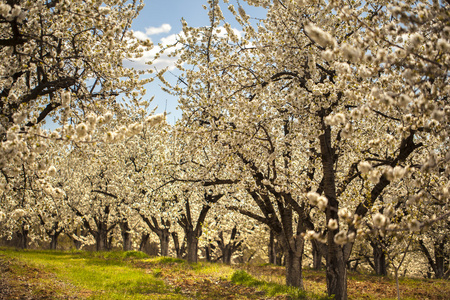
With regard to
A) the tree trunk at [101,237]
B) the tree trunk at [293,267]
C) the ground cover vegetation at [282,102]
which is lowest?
the tree trunk at [101,237]

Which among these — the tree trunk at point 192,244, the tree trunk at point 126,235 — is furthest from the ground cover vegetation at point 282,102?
the tree trunk at point 126,235

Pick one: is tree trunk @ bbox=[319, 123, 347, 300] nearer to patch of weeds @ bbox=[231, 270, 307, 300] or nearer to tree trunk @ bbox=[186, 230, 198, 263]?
patch of weeds @ bbox=[231, 270, 307, 300]

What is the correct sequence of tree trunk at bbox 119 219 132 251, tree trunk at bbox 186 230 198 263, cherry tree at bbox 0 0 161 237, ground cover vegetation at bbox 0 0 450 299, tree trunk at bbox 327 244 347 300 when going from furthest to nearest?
tree trunk at bbox 119 219 132 251 → tree trunk at bbox 186 230 198 263 → tree trunk at bbox 327 244 347 300 → cherry tree at bbox 0 0 161 237 → ground cover vegetation at bbox 0 0 450 299

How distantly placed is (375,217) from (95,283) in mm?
12044

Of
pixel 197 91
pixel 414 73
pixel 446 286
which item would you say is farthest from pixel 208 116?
pixel 446 286

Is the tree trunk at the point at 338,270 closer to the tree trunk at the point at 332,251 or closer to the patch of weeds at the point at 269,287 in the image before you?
the tree trunk at the point at 332,251

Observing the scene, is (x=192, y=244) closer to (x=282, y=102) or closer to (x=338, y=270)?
(x=338, y=270)

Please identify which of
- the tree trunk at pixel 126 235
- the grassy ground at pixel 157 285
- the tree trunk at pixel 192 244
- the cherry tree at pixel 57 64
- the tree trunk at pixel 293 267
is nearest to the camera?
the cherry tree at pixel 57 64

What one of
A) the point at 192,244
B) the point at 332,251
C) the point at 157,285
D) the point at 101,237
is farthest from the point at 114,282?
the point at 101,237

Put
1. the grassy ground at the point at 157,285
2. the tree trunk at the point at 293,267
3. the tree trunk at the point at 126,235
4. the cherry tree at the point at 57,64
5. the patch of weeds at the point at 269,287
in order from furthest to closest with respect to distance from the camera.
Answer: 1. the tree trunk at the point at 126,235
2. the tree trunk at the point at 293,267
3. the patch of weeds at the point at 269,287
4. the grassy ground at the point at 157,285
5. the cherry tree at the point at 57,64

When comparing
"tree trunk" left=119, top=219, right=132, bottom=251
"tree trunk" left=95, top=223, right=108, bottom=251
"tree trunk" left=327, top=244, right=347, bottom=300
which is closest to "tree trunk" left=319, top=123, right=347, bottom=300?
"tree trunk" left=327, top=244, right=347, bottom=300

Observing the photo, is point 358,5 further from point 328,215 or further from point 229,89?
point 328,215

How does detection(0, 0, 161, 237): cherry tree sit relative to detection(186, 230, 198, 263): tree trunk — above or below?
above

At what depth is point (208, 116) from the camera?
12492 mm
